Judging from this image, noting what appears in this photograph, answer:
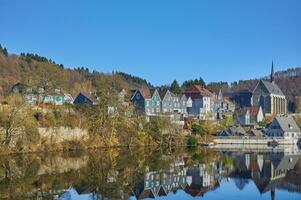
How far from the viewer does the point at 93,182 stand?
3094cm

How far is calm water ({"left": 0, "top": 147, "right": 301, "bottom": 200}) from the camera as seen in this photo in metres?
27.3

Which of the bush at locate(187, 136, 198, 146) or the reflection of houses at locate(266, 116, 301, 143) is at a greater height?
the reflection of houses at locate(266, 116, 301, 143)

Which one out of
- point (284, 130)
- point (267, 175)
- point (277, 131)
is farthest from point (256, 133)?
point (267, 175)

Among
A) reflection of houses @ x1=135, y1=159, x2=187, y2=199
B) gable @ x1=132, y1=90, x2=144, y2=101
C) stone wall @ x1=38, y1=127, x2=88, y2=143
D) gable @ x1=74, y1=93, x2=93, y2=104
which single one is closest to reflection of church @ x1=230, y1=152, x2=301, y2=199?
reflection of houses @ x1=135, y1=159, x2=187, y2=199

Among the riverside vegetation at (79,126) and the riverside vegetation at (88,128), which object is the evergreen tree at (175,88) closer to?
the riverside vegetation at (79,126)

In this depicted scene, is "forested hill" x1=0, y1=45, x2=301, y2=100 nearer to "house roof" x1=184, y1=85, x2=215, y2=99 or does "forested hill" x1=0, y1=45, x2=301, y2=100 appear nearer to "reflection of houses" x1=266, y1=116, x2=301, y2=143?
"house roof" x1=184, y1=85, x2=215, y2=99

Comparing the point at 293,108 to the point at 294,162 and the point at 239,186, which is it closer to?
the point at 294,162

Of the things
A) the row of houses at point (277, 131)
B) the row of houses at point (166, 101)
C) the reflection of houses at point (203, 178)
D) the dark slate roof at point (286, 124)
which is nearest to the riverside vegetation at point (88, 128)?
the row of houses at point (277, 131)

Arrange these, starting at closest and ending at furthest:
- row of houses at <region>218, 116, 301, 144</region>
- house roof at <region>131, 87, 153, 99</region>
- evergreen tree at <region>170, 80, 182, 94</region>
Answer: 1. row of houses at <region>218, 116, 301, 144</region>
2. house roof at <region>131, 87, 153, 99</region>
3. evergreen tree at <region>170, 80, 182, 94</region>

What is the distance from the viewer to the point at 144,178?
112 ft

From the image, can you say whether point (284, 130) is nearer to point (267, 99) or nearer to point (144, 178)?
point (267, 99)

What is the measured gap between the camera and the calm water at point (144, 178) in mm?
27266

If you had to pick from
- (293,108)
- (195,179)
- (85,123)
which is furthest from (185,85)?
(195,179)

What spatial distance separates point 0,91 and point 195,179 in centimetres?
6638
